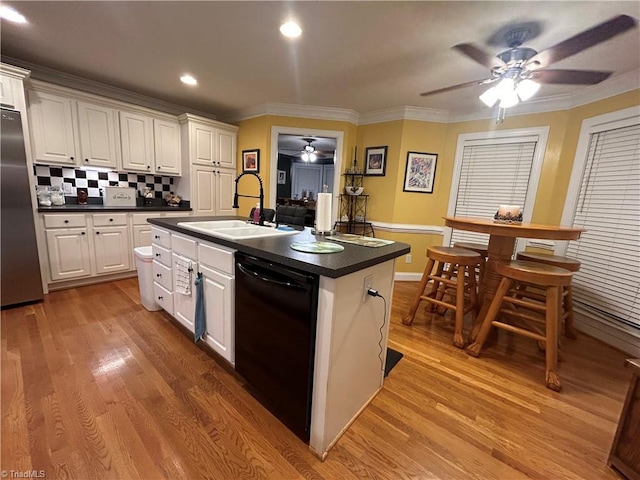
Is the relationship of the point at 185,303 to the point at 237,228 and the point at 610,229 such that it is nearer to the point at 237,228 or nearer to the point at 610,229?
the point at 237,228

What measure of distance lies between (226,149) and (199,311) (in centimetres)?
302

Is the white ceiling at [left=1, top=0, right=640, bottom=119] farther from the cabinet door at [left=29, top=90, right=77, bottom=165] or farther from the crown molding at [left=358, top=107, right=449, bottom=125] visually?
the cabinet door at [left=29, top=90, right=77, bottom=165]

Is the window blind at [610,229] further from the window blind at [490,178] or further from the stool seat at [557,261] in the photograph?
the window blind at [490,178]

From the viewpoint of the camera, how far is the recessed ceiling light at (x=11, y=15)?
71.6 inches

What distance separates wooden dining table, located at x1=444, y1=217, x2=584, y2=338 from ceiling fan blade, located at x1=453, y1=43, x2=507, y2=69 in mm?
1192

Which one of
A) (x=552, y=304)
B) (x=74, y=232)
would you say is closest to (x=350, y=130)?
(x=552, y=304)

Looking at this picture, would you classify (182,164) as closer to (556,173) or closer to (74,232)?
(74,232)

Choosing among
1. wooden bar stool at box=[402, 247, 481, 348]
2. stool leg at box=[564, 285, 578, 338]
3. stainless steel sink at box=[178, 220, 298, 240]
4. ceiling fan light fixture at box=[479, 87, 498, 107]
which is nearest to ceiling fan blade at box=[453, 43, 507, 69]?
ceiling fan light fixture at box=[479, 87, 498, 107]

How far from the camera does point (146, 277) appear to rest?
2.39 meters

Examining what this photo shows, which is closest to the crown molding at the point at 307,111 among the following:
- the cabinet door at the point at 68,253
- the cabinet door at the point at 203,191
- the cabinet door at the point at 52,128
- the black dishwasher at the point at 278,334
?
the cabinet door at the point at 203,191

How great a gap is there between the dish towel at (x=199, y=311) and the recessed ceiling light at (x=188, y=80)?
7.74 feet

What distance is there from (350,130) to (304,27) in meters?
1.96

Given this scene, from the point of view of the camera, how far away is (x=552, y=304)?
1739 millimetres

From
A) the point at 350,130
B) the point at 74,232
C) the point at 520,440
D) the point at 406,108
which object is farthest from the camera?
the point at 350,130
